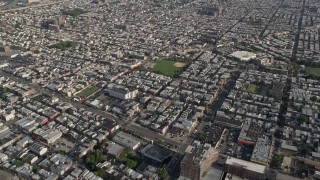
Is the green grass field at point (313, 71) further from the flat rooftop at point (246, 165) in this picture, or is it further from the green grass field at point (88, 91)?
the green grass field at point (88, 91)

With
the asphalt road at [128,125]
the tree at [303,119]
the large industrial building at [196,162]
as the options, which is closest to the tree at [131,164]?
the large industrial building at [196,162]

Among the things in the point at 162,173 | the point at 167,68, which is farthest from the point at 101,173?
the point at 167,68

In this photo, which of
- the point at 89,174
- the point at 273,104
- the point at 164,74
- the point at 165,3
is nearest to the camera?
the point at 89,174

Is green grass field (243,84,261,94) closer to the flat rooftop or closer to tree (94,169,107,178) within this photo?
the flat rooftop

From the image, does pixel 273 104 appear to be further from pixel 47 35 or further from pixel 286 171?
pixel 47 35

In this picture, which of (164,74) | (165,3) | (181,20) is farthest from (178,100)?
(165,3)

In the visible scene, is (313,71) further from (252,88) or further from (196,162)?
(196,162)

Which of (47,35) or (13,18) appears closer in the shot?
(47,35)
